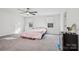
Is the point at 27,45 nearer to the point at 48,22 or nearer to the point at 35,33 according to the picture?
the point at 35,33

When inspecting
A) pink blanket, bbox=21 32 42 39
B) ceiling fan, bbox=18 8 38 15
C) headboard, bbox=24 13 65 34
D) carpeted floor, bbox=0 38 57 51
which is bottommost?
carpeted floor, bbox=0 38 57 51

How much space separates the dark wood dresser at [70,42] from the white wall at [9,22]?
2.54 feet

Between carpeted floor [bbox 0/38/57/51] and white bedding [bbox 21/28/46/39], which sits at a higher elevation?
white bedding [bbox 21/28/46/39]

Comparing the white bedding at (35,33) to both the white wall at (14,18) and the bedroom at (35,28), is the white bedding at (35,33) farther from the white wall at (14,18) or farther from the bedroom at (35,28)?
the white wall at (14,18)

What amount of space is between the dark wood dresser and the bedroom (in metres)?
0.06

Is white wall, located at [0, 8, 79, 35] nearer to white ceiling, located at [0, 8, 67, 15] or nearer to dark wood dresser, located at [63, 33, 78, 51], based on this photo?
white ceiling, located at [0, 8, 67, 15]

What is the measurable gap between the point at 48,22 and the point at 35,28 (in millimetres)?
242

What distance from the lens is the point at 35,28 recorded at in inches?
74.0

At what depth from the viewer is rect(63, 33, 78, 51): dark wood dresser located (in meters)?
1.80

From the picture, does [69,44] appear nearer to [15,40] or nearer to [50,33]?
[50,33]

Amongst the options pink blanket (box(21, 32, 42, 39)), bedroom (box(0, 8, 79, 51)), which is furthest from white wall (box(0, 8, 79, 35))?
pink blanket (box(21, 32, 42, 39))
